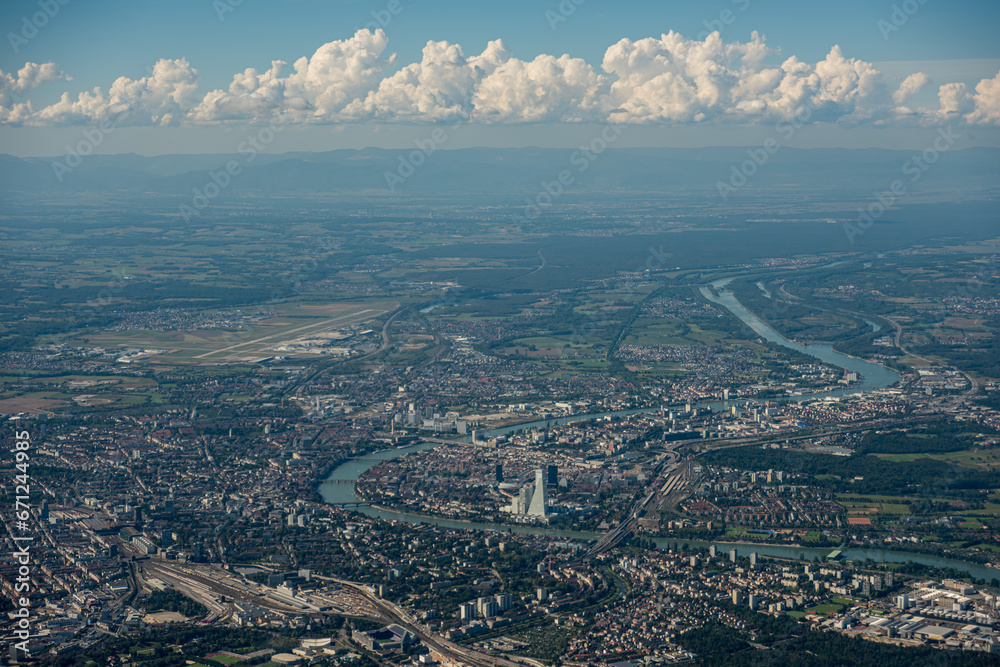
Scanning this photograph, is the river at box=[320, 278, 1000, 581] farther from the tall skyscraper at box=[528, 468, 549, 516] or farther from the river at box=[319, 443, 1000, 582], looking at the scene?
the tall skyscraper at box=[528, 468, 549, 516]

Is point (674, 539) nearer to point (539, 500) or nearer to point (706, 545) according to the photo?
point (706, 545)

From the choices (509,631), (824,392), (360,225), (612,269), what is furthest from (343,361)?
(360,225)

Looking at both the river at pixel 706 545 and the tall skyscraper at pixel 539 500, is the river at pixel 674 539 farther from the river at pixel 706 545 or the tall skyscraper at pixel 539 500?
the tall skyscraper at pixel 539 500

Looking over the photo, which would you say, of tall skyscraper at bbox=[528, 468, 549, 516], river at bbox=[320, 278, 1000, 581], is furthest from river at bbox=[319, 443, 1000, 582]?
tall skyscraper at bbox=[528, 468, 549, 516]

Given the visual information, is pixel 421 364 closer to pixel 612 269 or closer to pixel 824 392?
pixel 824 392

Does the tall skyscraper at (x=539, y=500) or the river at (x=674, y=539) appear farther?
the tall skyscraper at (x=539, y=500)

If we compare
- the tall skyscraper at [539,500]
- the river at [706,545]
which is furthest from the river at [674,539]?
the tall skyscraper at [539,500]

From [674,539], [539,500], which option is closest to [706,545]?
[674,539]

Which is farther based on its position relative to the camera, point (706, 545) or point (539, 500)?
point (539, 500)
